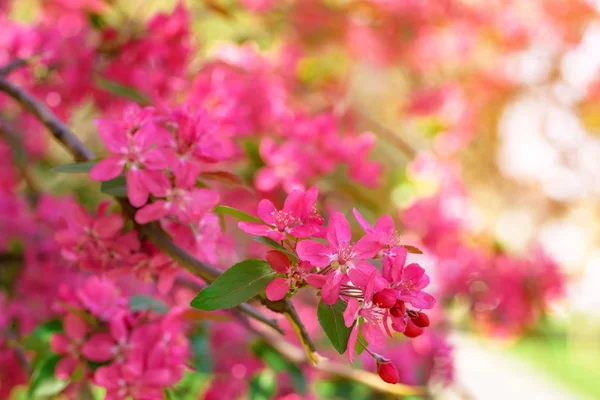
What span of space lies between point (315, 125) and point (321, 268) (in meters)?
0.76

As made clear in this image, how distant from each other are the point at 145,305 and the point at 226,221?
2.37ft

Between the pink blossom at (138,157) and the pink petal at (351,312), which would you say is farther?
the pink blossom at (138,157)

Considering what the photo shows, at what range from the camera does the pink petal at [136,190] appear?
56cm

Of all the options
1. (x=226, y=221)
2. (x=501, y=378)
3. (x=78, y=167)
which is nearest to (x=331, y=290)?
(x=78, y=167)

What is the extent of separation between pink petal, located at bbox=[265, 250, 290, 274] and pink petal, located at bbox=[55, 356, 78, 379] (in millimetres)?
353

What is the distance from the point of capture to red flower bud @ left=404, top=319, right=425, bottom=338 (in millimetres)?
458

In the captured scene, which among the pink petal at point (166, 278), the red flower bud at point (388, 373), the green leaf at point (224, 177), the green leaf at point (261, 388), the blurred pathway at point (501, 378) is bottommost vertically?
the green leaf at point (261, 388)

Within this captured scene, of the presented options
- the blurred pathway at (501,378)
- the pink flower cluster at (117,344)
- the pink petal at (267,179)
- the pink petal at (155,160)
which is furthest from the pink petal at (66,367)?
the blurred pathway at (501,378)

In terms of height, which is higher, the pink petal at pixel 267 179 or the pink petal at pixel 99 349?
the pink petal at pixel 267 179

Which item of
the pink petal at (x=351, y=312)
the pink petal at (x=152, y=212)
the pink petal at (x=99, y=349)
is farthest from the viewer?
the pink petal at (x=99, y=349)

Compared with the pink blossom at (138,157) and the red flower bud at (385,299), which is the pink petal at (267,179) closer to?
the pink blossom at (138,157)

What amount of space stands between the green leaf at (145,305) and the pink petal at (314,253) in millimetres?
279

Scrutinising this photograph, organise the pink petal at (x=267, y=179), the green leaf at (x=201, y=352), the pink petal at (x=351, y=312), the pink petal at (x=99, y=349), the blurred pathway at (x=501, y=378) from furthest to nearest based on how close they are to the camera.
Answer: the blurred pathway at (x=501, y=378), the pink petal at (x=267, y=179), the green leaf at (x=201, y=352), the pink petal at (x=99, y=349), the pink petal at (x=351, y=312)

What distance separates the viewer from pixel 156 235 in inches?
22.9
